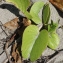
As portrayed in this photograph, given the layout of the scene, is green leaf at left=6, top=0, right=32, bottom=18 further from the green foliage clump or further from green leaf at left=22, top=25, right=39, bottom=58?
green leaf at left=22, top=25, right=39, bottom=58

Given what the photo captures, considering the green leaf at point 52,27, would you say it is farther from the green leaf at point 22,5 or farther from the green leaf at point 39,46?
the green leaf at point 22,5

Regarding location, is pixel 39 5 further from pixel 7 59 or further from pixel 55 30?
pixel 7 59

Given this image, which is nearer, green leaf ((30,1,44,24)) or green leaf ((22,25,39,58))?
green leaf ((22,25,39,58))

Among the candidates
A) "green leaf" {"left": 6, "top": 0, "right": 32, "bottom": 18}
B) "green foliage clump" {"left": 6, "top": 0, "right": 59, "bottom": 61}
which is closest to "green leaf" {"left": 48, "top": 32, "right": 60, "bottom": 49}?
"green foliage clump" {"left": 6, "top": 0, "right": 59, "bottom": 61}

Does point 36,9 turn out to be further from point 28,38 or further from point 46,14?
point 28,38

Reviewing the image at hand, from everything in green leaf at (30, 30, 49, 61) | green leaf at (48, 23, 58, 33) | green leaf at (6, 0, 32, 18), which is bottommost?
green leaf at (30, 30, 49, 61)

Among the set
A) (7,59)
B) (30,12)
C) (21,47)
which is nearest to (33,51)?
(21,47)
